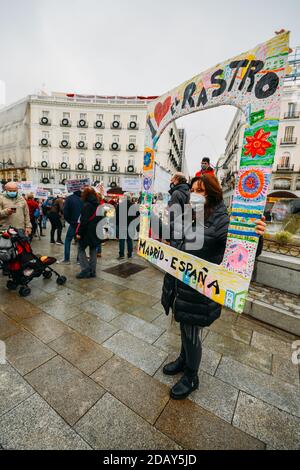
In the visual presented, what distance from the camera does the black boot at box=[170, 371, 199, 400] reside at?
6.70 ft

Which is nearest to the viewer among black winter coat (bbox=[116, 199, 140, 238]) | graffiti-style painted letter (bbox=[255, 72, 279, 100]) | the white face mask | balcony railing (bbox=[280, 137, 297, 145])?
graffiti-style painted letter (bbox=[255, 72, 279, 100])

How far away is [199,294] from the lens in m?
1.93

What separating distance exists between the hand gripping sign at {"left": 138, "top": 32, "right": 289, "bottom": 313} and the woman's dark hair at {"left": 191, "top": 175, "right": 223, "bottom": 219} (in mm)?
232

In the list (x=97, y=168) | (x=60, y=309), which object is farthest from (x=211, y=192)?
(x=97, y=168)

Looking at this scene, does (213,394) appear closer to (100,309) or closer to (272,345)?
(272,345)

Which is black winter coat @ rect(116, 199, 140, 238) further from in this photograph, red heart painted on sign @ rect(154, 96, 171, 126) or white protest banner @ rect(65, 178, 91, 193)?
red heart painted on sign @ rect(154, 96, 171, 126)

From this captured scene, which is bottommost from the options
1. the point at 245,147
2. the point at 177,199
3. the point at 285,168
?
the point at 177,199

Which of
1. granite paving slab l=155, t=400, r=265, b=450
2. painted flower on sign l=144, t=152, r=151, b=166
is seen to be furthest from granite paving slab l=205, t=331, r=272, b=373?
painted flower on sign l=144, t=152, r=151, b=166

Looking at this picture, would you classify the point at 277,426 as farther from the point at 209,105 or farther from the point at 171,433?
the point at 209,105

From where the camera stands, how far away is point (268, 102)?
1480 millimetres

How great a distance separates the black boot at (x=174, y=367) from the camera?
233 cm

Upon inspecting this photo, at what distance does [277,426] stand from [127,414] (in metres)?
1.27

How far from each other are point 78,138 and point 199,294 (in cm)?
4297

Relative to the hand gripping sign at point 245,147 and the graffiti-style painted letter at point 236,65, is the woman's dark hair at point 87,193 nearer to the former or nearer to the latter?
the hand gripping sign at point 245,147
